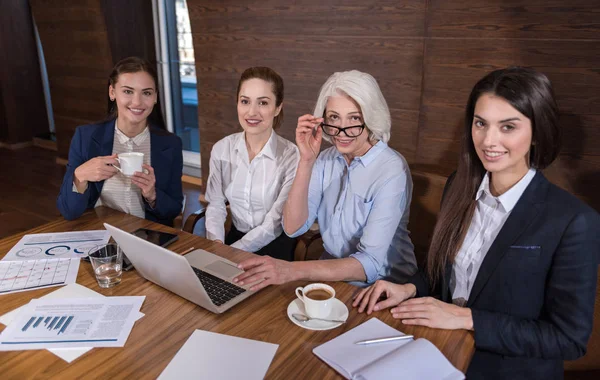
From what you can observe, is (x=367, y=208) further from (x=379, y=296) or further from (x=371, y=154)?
(x=379, y=296)

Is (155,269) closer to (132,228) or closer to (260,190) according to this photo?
(132,228)

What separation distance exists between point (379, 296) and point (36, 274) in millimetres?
1114

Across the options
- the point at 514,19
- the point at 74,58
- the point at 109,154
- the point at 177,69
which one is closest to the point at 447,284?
the point at 109,154

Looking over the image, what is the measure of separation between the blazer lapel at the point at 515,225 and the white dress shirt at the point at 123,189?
166 centimetres

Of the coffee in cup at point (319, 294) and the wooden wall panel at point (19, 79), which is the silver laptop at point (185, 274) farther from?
the wooden wall panel at point (19, 79)

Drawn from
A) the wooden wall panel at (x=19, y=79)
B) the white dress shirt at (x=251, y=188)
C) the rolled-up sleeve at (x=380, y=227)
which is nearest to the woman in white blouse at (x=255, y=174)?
the white dress shirt at (x=251, y=188)

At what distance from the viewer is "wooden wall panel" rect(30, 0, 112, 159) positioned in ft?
15.8

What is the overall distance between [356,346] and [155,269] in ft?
2.07

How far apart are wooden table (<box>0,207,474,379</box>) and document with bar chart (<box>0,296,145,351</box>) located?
0.03 metres

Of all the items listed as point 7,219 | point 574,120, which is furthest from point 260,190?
point 7,219

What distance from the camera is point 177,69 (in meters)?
5.23

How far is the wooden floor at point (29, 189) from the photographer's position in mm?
4266

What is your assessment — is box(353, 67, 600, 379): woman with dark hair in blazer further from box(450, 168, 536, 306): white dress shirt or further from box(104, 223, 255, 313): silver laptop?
box(104, 223, 255, 313): silver laptop

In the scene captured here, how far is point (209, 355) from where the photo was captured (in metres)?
1.16
